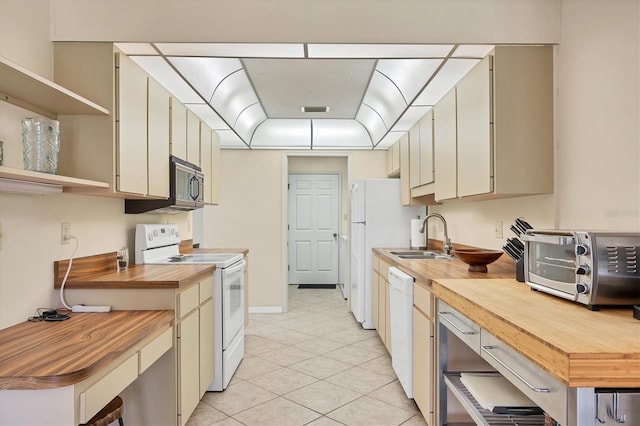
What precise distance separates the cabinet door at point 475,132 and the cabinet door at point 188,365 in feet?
6.10

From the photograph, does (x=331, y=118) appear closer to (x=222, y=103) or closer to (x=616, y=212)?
(x=222, y=103)

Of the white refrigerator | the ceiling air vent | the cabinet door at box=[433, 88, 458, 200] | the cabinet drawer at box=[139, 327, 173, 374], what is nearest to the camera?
the cabinet drawer at box=[139, 327, 173, 374]

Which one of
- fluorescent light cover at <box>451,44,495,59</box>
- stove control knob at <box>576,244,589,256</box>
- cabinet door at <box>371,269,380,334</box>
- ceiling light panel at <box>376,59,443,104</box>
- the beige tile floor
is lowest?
the beige tile floor

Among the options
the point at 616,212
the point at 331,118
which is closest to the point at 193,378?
the point at 616,212

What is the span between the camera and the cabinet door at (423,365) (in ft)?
7.43

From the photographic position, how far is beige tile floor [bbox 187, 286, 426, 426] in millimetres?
2584

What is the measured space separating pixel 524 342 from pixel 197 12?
2.23m

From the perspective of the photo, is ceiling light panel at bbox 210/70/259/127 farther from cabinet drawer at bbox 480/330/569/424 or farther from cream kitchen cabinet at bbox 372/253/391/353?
cabinet drawer at bbox 480/330/569/424

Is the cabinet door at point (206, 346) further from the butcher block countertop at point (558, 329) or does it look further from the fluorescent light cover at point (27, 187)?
the butcher block countertop at point (558, 329)

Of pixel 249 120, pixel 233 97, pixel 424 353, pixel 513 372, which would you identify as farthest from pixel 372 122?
pixel 513 372

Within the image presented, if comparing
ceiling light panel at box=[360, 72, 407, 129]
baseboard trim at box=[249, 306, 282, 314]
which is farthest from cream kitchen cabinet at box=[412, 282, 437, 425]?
baseboard trim at box=[249, 306, 282, 314]

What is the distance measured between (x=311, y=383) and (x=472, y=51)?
2521 mm

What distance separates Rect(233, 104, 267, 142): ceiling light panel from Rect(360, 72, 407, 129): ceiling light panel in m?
1.22

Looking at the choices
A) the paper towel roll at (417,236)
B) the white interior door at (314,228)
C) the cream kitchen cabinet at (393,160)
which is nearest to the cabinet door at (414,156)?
the paper towel roll at (417,236)
